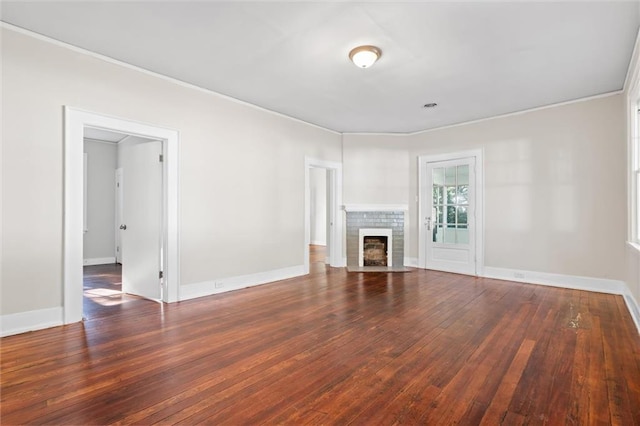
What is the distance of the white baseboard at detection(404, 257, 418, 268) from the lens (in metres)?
6.63

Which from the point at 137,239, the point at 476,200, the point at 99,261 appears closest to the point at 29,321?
the point at 137,239

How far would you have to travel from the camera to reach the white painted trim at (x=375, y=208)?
6656mm

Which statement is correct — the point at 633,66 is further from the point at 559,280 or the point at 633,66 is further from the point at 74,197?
the point at 74,197

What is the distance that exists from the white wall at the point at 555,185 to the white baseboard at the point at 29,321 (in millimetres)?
6050

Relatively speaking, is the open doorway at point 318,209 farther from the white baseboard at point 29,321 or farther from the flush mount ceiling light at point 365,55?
the white baseboard at point 29,321

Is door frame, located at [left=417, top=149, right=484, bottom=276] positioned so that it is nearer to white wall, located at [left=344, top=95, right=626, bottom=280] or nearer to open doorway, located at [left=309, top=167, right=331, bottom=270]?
white wall, located at [left=344, top=95, right=626, bottom=280]

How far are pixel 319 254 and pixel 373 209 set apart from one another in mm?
2474

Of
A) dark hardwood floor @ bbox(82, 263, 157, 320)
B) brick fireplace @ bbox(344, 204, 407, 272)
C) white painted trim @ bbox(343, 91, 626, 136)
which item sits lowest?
dark hardwood floor @ bbox(82, 263, 157, 320)

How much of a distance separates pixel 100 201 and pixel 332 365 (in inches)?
277

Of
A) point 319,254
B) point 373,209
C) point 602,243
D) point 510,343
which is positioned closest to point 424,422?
point 510,343

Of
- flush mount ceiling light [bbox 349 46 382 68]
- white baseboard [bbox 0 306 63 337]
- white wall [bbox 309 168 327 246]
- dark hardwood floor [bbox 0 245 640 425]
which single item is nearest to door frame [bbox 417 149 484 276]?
dark hardwood floor [bbox 0 245 640 425]

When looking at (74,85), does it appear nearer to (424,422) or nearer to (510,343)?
(424,422)

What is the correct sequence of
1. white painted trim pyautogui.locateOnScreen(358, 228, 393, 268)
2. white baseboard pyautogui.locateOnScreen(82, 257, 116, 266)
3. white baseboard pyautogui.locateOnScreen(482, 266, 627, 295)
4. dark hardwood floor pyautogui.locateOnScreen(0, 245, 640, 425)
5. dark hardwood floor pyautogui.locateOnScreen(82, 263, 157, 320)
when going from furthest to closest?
white baseboard pyautogui.locateOnScreen(82, 257, 116, 266), white painted trim pyautogui.locateOnScreen(358, 228, 393, 268), white baseboard pyautogui.locateOnScreen(482, 266, 627, 295), dark hardwood floor pyautogui.locateOnScreen(82, 263, 157, 320), dark hardwood floor pyautogui.locateOnScreen(0, 245, 640, 425)

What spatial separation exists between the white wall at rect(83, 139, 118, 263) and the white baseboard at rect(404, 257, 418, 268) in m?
6.48
